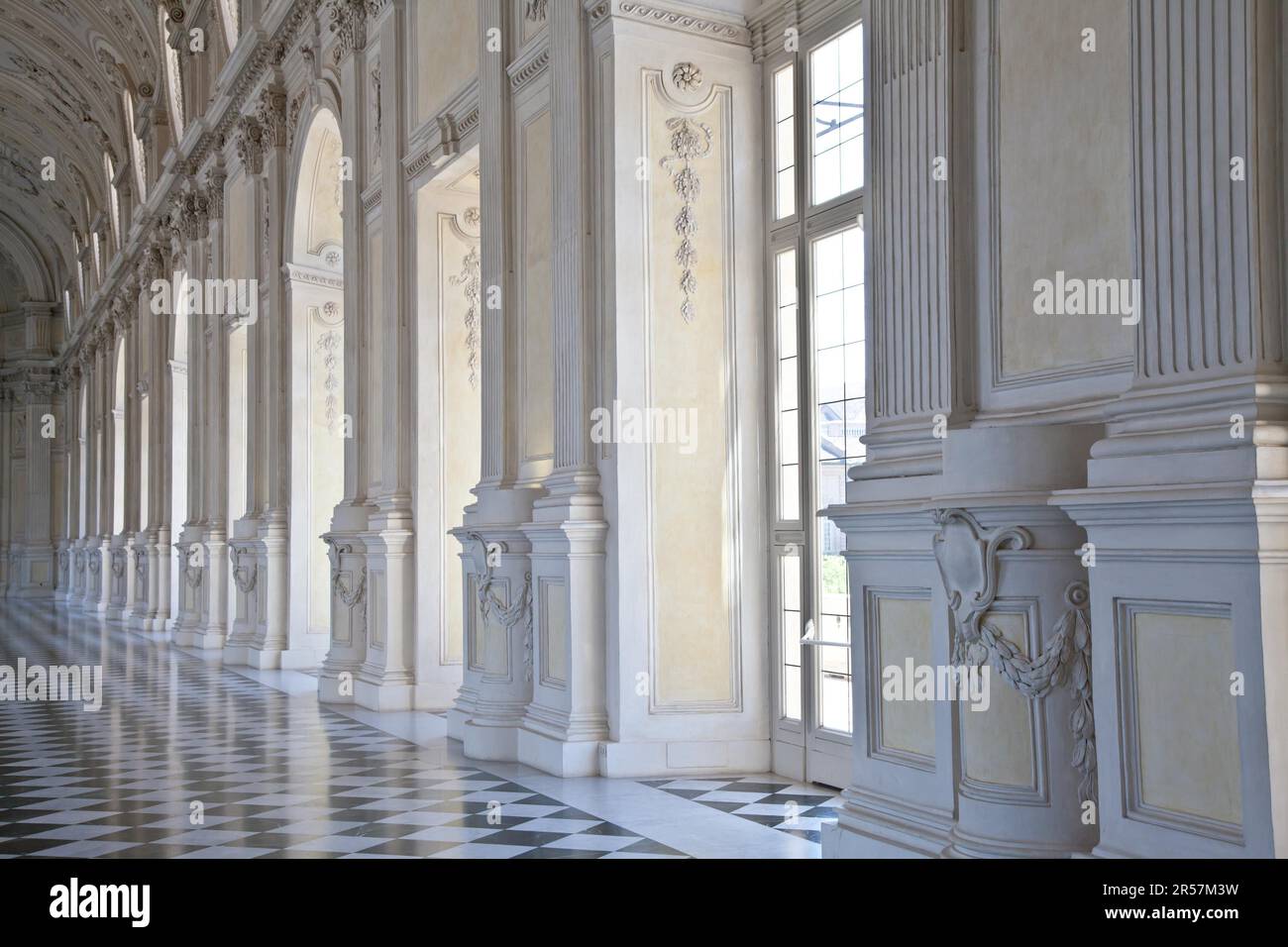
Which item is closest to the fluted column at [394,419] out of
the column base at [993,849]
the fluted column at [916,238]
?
the fluted column at [916,238]

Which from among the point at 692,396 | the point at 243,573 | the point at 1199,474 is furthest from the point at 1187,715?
the point at 243,573

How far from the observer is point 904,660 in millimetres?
5766

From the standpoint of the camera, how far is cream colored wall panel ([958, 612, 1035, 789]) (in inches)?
194

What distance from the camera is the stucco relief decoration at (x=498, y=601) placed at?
9.49 metres

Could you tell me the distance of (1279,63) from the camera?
416 cm

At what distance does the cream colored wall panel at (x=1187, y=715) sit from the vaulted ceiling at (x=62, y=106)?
85.4ft

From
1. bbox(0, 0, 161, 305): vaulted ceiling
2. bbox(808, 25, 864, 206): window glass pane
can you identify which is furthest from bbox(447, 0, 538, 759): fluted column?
bbox(0, 0, 161, 305): vaulted ceiling

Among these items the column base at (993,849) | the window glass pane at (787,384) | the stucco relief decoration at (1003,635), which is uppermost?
the window glass pane at (787,384)

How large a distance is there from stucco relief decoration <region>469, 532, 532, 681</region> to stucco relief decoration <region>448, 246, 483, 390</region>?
9.17 feet

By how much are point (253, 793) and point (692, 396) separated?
148 inches

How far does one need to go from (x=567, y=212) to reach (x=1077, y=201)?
179 inches

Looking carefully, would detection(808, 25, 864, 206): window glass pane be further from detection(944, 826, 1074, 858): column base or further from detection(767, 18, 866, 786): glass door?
detection(944, 826, 1074, 858): column base

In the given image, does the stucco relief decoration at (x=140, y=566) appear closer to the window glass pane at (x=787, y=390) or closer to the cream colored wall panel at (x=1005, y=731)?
the window glass pane at (x=787, y=390)

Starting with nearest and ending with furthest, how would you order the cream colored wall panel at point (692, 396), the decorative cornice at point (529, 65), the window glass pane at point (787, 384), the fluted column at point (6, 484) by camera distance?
the cream colored wall panel at point (692, 396) < the window glass pane at point (787, 384) < the decorative cornice at point (529, 65) < the fluted column at point (6, 484)
